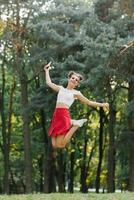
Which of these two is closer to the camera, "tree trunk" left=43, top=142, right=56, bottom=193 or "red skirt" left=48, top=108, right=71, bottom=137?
"red skirt" left=48, top=108, right=71, bottom=137

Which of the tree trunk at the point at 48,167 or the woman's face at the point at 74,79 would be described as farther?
the tree trunk at the point at 48,167

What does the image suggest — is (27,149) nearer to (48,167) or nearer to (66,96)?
(48,167)

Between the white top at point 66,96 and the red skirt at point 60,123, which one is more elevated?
the white top at point 66,96

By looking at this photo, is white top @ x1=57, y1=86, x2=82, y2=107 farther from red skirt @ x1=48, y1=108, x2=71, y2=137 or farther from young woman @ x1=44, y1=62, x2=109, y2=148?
red skirt @ x1=48, y1=108, x2=71, y2=137

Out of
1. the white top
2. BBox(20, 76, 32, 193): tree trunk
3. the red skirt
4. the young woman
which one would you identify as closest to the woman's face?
the young woman

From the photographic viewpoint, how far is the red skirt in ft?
26.6

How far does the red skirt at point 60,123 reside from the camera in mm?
8117

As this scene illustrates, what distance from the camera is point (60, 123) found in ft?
26.6

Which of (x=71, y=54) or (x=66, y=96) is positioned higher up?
(x=66, y=96)

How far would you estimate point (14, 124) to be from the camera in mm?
29766

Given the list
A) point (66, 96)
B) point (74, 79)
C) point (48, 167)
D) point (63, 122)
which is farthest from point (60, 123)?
point (48, 167)

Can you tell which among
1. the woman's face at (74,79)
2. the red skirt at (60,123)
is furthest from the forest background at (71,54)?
the red skirt at (60,123)

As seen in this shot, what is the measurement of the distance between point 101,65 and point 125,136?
3.75 m

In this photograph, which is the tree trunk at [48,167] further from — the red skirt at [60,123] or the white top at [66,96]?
the red skirt at [60,123]
